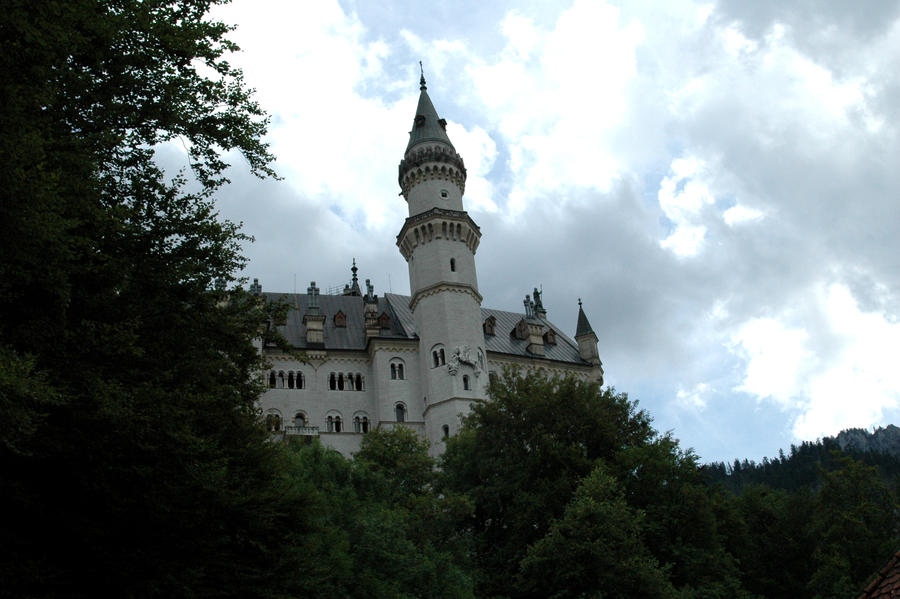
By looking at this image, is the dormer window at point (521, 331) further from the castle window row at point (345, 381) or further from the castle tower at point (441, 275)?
the castle window row at point (345, 381)

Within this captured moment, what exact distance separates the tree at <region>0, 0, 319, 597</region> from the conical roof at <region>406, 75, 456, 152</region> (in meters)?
48.6

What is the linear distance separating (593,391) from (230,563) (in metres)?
24.9

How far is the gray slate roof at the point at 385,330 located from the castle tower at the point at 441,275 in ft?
8.24

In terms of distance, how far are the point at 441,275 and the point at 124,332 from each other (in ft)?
156

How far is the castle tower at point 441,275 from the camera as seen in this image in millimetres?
58344

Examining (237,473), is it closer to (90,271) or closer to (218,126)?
(90,271)

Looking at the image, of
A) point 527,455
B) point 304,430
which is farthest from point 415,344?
point 527,455

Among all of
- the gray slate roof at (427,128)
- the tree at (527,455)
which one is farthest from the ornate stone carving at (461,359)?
the gray slate roof at (427,128)

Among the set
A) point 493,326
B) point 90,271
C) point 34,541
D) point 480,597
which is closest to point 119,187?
point 90,271

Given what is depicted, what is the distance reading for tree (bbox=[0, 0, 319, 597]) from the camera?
12719 mm

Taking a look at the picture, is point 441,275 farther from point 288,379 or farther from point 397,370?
point 288,379

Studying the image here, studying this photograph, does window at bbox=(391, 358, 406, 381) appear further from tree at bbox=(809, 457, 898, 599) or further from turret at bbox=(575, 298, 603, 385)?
tree at bbox=(809, 457, 898, 599)

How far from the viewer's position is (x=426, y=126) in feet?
226

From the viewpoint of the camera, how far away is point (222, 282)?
19672 millimetres
